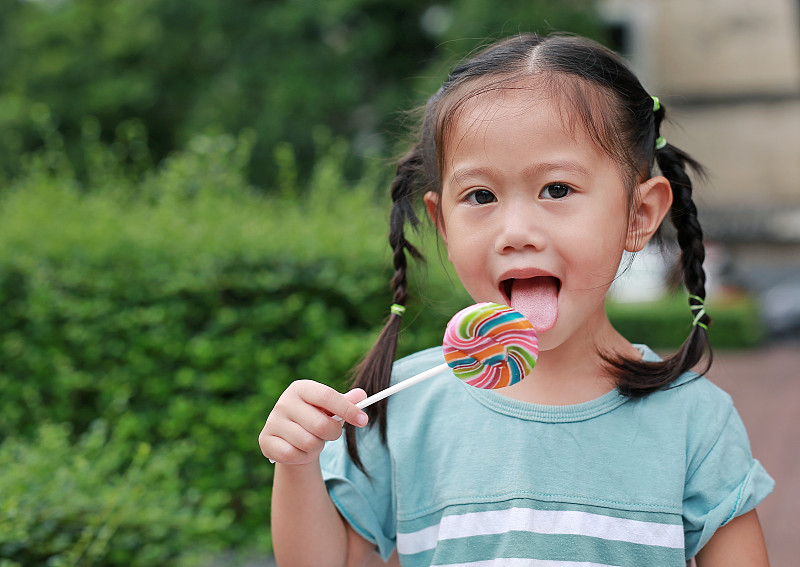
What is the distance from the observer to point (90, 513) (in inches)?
101

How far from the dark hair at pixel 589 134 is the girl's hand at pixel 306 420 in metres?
0.24

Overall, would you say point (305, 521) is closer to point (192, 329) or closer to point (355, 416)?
point (355, 416)

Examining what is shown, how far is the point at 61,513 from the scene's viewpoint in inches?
97.0

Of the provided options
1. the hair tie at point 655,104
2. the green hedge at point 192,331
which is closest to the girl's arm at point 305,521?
the hair tie at point 655,104

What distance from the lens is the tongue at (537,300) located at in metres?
1.43

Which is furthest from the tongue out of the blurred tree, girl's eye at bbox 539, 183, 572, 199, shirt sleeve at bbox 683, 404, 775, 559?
the blurred tree

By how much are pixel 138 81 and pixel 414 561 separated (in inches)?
609

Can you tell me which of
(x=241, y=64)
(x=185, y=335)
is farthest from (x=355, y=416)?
(x=241, y=64)

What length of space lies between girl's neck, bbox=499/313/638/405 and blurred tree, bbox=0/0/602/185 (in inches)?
444

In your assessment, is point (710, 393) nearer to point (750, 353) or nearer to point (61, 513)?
point (61, 513)

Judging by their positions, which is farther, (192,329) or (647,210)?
(192,329)

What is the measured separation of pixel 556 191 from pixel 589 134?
0.38 feet

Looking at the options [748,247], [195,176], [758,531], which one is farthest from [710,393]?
[748,247]

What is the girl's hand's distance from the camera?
134 cm
